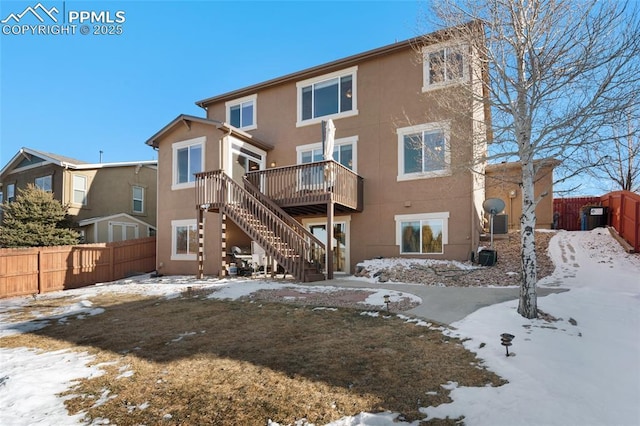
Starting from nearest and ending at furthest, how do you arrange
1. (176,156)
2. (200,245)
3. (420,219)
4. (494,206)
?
(420,219) < (494,206) < (200,245) < (176,156)

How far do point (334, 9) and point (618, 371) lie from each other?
41.7 ft

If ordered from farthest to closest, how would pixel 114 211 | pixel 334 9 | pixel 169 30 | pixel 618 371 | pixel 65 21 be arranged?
pixel 114 211 → pixel 169 30 → pixel 334 9 → pixel 65 21 → pixel 618 371

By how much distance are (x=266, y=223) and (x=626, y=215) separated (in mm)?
12203

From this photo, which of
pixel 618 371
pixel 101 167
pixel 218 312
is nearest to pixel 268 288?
pixel 218 312

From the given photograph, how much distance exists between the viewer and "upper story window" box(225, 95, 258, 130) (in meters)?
15.8

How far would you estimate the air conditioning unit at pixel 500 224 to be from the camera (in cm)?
1348

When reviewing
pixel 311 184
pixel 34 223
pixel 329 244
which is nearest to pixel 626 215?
pixel 329 244

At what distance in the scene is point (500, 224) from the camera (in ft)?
44.5

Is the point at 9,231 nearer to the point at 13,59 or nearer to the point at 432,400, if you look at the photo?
the point at 13,59

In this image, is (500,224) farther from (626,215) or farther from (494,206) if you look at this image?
(626,215)

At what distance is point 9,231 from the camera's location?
54.1 ft

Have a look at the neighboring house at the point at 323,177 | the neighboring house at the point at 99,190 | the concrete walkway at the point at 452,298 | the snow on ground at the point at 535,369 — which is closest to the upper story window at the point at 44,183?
the neighboring house at the point at 99,190

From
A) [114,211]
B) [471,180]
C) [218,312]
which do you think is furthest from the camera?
[114,211]

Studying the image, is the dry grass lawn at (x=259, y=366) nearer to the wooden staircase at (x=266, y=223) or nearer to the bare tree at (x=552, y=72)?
the bare tree at (x=552, y=72)
